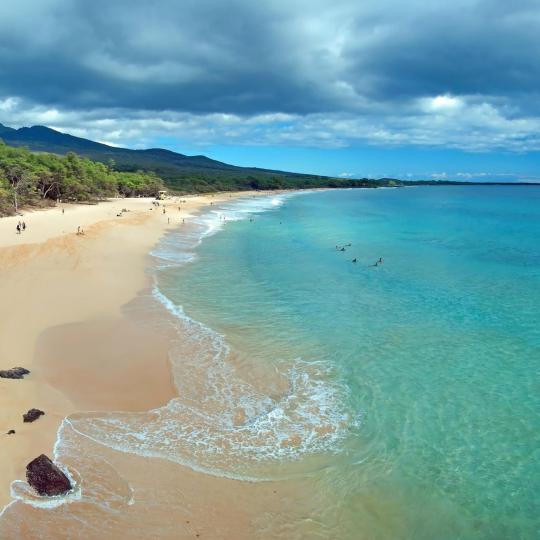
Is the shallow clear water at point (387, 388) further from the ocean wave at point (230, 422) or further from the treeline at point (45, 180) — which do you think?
the treeline at point (45, 180)

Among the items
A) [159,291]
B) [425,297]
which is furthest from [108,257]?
[425,297]

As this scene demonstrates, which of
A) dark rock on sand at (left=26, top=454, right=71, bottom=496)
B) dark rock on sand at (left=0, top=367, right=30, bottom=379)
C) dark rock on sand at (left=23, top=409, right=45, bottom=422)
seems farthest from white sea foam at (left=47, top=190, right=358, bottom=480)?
dark rock on sand at (left=0, top=367, right=30, bottom=379)

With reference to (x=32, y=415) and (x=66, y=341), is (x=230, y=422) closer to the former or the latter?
(x=32, y=415)

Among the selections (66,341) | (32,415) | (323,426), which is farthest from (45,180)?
(323,426)

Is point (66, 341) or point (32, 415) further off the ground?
point (66, 341)

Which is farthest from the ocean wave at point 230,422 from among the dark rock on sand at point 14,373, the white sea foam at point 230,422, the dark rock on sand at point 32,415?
the dark rock on sand at point 14,373

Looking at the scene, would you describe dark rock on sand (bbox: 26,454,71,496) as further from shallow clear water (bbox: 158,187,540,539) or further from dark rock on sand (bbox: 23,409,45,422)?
shallow clear water (bbox: 158,187,540,539)

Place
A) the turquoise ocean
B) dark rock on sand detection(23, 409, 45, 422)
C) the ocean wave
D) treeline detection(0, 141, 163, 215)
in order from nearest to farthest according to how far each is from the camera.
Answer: the turquoise ocean → the ocean wave → dark rock on sand detection(23, 409, 45, 422) → treeline detection(0, 141, 163, 215)
